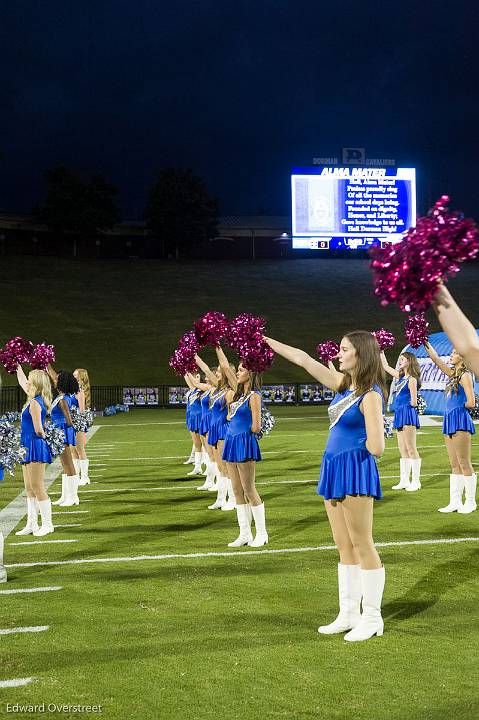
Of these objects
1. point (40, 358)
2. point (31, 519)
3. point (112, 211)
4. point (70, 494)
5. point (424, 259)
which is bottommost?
point (70, 494)

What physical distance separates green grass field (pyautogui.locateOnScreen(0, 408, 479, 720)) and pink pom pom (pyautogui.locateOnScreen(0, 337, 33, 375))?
73.4 inches

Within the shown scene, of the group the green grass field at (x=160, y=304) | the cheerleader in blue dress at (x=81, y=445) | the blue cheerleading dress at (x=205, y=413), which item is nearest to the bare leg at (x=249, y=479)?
the blue cheerleading dress at (x=205, y=413)

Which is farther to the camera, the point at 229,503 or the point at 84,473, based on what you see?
the point at 84,473

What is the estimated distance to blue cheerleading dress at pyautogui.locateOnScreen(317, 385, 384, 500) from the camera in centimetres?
495

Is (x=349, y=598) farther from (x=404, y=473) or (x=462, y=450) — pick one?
(x=404, y=473)

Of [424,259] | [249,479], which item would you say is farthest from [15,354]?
[424,259]

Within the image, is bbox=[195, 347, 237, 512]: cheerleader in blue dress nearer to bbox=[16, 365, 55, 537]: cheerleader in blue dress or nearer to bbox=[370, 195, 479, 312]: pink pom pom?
bbox=[16, 365, 55, 537]: cheerleader in blue dress

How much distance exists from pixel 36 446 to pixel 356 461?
4.61 meters

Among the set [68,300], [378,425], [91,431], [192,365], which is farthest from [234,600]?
[68,300]

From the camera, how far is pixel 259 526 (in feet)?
26.1

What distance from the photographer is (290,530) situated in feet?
29.0

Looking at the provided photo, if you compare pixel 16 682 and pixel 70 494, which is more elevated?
pixel 16 682

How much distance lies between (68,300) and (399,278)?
47458 millimetres

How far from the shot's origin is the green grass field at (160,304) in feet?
133
